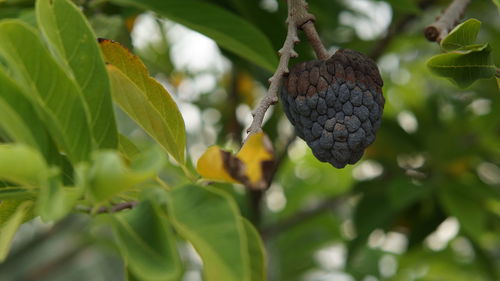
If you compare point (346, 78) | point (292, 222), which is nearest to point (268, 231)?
point (292, 222)

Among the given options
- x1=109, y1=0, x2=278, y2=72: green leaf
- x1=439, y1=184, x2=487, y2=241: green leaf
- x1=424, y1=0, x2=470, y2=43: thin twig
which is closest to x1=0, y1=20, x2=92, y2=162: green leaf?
x1=109, y1=0, x2=278, y2=72: green leaf

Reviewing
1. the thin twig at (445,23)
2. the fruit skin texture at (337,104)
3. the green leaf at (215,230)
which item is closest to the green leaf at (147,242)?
the green leaf at (215,230)

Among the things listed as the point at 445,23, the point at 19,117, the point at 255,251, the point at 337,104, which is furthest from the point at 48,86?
the point at 445,23

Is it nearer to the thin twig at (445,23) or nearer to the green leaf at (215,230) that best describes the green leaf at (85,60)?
the green leaf at (215,230)

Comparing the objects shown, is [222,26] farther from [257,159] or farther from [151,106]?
[257,159]

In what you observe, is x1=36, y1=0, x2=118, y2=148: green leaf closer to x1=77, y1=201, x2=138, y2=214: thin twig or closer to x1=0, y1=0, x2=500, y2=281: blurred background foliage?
x1=77, y1=201, x2=138, y2=214: thin twig
